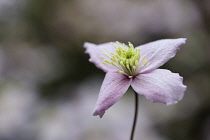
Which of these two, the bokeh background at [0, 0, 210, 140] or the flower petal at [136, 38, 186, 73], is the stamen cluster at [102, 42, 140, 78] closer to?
the flower petal at [136, 38, 186, 73]

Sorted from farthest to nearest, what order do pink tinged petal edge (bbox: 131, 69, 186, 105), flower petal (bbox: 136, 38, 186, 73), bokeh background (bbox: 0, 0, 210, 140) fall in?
bokeh background (bbox: 0, 0, 210, 140)
flower petal (bbox: 136, 38, 186, 73)
pink tinged petal edge (bbox: 131, 69, 186, 105)

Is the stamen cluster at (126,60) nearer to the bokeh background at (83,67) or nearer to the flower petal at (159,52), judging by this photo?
the flower petal at (159,52)

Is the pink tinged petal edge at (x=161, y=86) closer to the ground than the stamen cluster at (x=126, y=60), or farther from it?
closer to the ground

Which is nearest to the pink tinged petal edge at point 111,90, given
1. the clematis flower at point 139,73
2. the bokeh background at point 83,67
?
the clematis flower at point 139,73

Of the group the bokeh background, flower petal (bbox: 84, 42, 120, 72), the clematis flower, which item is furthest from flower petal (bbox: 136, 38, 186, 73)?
the bokeh background

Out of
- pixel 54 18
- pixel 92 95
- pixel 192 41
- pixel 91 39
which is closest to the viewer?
pixel 92 95

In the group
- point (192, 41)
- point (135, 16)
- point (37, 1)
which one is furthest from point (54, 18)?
point (192, 41)

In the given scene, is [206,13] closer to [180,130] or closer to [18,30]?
[180,130]

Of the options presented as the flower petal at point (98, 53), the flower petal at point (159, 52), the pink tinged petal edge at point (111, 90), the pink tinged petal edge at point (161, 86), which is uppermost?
the flower petal at point (98, 53)
